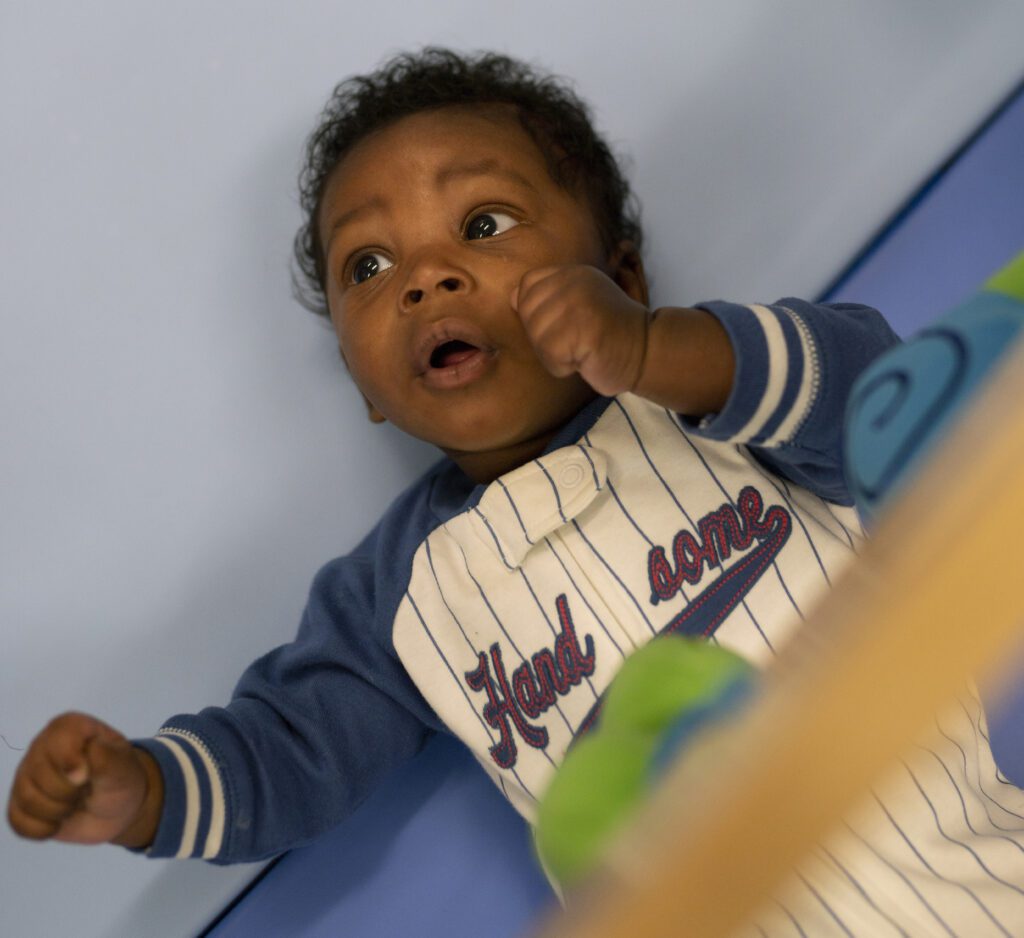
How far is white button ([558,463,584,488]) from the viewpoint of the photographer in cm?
71

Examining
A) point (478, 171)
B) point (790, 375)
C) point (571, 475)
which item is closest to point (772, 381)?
point (790, 375)

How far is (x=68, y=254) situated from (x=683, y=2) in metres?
0.57

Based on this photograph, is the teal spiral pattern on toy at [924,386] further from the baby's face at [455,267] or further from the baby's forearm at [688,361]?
the baby's face at [455,267]

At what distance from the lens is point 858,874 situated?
24.5 inches

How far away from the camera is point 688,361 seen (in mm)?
582

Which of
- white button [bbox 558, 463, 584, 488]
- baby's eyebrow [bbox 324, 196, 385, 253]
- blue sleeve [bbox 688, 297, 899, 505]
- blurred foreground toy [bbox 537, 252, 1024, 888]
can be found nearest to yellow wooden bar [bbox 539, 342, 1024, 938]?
blurred foreground toy [bbox 537, 252, 1024, 888]

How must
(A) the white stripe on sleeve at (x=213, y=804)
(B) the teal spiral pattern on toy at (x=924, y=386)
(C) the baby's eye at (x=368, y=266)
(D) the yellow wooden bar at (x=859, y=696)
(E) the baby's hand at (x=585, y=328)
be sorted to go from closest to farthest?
(D) the yellow wooden bar at (x=859, y=696) → (B) the teal spiral pattern on toy at (x=924, y=386) → (E) the baby's hand at (x=585, y=328) → (A) the white stripe on sleeve at (x=213, y=804) → (C) the baby's eye at (x=368, y=266)

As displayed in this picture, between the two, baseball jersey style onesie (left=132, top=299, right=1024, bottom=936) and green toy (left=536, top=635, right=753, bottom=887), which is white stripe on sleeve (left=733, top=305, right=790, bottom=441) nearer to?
baseball jersey style onesie (left=132, top=299, right=1024, bottom=936)

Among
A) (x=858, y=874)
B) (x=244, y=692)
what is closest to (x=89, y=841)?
(x=244, y=692)

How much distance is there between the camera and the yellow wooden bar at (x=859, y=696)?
10.5 inches

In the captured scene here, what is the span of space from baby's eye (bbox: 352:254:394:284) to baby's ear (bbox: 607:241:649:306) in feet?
0.56

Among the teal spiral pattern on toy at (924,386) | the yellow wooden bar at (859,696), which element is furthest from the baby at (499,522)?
the yellow wooden bar at (859,696)

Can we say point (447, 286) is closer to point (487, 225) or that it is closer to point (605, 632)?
point (487, 225)

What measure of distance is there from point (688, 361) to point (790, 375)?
6 centimetres
